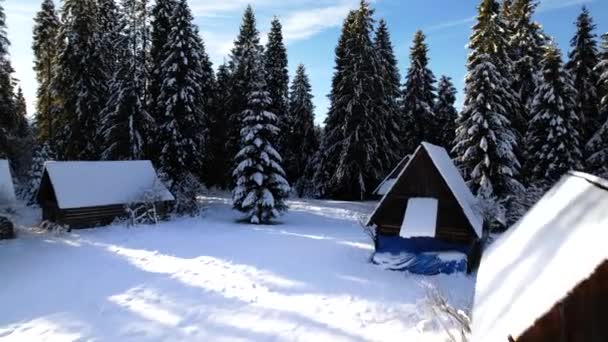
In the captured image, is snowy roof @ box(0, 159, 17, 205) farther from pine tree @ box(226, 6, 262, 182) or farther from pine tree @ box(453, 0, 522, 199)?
pine tree @ box(453, 0, 522, 199)

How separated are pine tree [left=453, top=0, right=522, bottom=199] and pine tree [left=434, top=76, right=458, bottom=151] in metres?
11.6

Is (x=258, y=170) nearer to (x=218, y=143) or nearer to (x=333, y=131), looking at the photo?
(x=333, y=131)

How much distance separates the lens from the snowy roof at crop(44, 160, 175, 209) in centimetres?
2264

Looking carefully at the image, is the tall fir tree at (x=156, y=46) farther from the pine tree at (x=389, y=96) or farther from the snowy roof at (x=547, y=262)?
the snowy roof at (x=547, y=262)

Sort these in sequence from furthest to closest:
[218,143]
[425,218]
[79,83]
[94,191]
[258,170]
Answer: [218,143], [79,83], [258,170], [94,191], [425,218]

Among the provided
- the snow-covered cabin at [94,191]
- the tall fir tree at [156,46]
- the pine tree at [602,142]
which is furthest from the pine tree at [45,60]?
the pine tree at [602,142]

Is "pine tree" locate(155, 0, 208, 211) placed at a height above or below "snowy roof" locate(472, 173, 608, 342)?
above

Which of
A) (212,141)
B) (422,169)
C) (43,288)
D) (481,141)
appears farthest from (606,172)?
(212,141)

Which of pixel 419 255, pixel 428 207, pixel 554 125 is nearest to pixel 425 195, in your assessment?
pixel 428 207

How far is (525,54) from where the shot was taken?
29234 millimetres

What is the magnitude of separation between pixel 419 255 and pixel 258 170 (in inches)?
522

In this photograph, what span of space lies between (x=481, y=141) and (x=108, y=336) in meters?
20.5

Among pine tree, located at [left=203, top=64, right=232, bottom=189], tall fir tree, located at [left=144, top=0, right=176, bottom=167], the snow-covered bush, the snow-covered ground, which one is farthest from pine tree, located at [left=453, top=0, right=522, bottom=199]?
tall fir tree, located at [left=144, top=0, right=176, bottom=167]

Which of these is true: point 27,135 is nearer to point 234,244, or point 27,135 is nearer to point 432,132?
point 234,244
